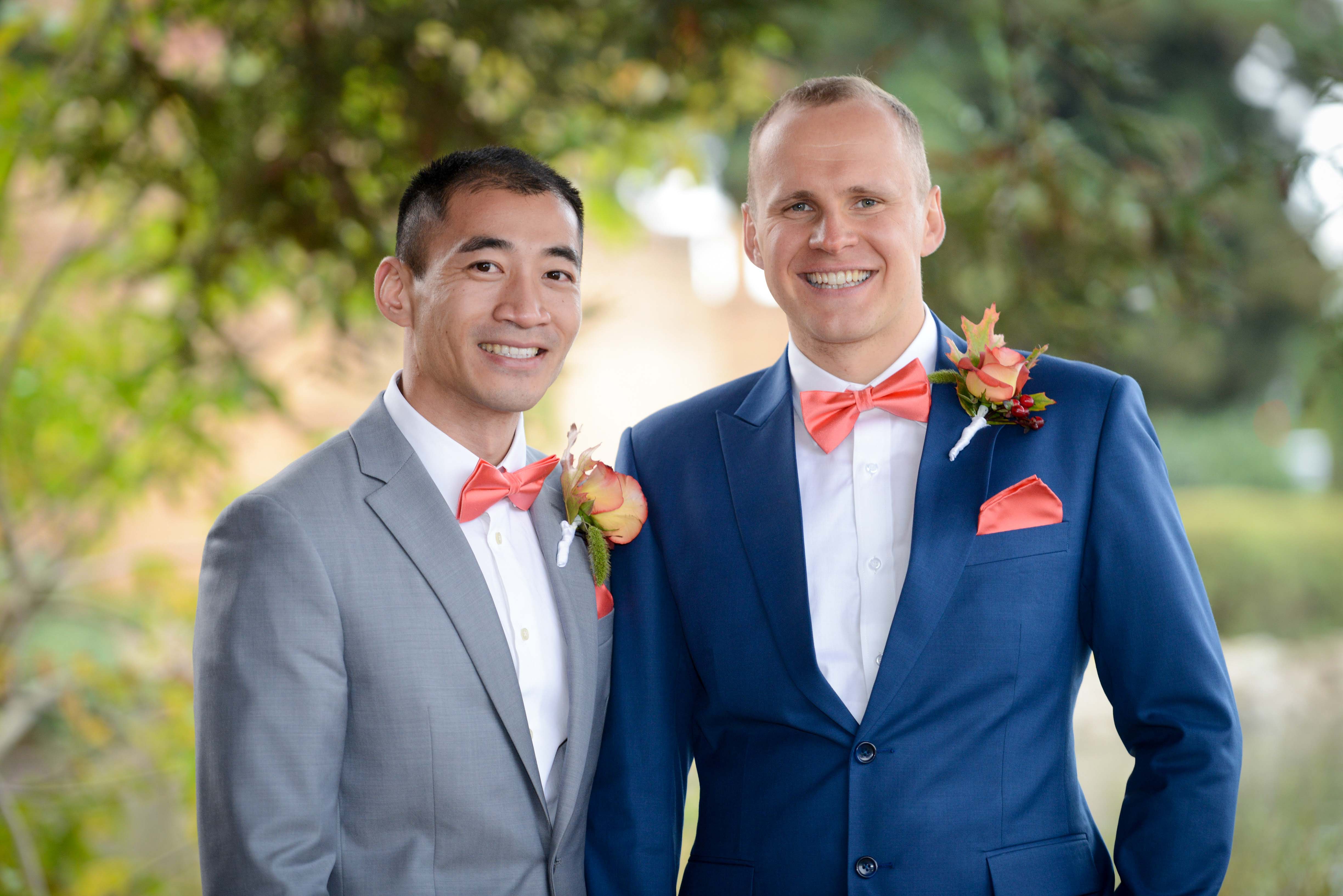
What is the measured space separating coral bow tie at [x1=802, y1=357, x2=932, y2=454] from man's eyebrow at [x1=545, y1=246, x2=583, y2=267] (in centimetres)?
53

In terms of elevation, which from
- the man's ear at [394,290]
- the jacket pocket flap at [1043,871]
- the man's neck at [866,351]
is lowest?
the jacket pocket flap at [1043,871]

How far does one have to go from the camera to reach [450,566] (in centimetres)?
198

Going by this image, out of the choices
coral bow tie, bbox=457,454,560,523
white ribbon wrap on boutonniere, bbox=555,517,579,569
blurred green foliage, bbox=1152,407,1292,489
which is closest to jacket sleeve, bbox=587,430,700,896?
white ribbon wrap on boutonniere, bbox=555,517,579,569

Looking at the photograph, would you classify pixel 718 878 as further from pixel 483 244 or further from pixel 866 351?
pixel 483 244

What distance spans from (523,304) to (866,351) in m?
0.65

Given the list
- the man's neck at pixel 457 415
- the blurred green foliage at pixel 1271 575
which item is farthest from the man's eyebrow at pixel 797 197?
the blurred green foliage at pixel 1271 575

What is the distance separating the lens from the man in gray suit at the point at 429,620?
1758 millimetres

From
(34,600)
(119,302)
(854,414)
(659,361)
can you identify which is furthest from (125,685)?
(659,361)

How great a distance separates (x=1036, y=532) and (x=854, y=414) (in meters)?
0.38

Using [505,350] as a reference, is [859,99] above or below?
above

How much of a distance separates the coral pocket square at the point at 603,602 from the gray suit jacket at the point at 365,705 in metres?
0.15

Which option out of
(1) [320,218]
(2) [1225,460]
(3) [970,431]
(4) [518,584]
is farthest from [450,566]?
(2) [1225,460]

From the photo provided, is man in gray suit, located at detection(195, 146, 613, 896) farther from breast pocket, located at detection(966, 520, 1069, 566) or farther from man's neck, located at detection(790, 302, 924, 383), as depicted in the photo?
breast pocket, located at detection(966, 520, 1069, 566)

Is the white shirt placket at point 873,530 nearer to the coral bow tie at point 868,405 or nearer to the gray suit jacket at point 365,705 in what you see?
the coral bow tie at point 868,405
